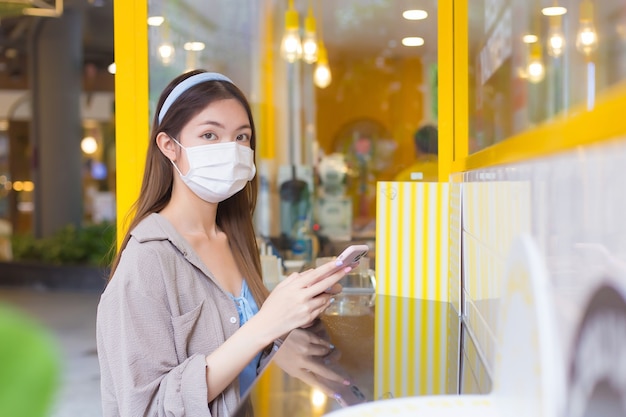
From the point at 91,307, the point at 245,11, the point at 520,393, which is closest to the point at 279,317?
the point at 520,393

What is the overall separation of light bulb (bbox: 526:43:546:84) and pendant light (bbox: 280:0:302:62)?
4.59 meters

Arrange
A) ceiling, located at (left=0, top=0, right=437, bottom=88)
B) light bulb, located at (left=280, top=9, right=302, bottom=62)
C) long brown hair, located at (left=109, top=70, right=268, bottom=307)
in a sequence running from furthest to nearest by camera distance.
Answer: light bulb, located at (left=280, top=9, right=302, bottom=62) < ceiling, located at (left=0, top=0, right=437, bottom=88) < long brown hair, located at (left=109, top=70, right=268, bottom=307)

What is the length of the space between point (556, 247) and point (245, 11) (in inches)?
181

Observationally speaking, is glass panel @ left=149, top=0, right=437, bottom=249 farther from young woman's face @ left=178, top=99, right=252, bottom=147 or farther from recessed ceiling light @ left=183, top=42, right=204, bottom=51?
young woman's face @ left=178, top=99, right=252, bottom=147

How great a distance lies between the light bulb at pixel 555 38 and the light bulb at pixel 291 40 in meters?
4.77

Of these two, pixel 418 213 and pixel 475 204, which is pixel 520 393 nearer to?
pixel 475 204

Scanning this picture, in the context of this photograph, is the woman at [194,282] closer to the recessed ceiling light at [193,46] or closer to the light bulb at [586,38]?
the light bulb at [586,38]

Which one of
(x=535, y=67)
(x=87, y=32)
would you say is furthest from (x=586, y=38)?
(x=87, y=32)

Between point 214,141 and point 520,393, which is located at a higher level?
point 214,141

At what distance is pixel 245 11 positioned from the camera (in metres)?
5.00

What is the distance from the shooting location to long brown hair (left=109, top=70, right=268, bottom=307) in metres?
1.64

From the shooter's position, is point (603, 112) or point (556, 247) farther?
point (556, 247)

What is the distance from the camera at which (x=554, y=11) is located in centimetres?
102

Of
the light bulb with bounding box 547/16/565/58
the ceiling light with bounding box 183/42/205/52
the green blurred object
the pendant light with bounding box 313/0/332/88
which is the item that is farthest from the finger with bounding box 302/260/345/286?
the pendant light with bounding box 313/0/332/88
